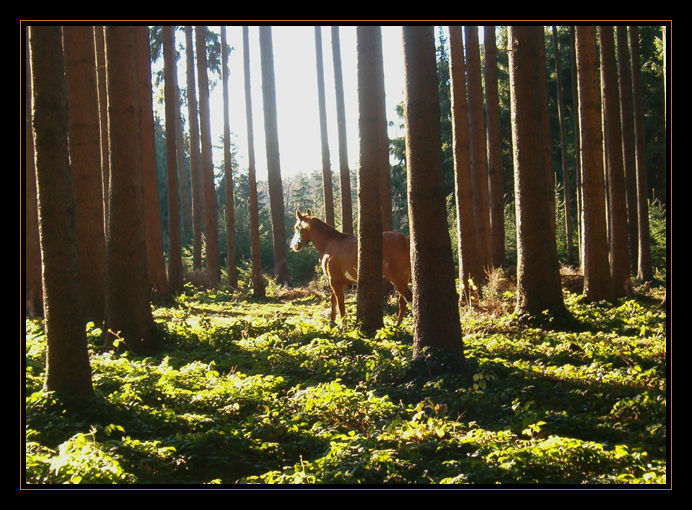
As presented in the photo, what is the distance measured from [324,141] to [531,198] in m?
15.4

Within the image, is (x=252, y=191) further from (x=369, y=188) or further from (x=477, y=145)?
(x=369, y=188)

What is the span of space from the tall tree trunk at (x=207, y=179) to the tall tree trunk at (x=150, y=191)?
575 centimetres

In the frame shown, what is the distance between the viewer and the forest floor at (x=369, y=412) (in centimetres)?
573

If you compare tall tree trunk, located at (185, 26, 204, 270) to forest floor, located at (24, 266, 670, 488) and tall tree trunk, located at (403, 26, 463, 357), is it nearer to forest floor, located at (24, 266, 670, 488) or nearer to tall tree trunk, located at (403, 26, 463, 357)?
forest floor, located at (24, 266, 670, 488)

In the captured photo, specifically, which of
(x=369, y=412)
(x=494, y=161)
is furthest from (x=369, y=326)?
(x=494, y=161)

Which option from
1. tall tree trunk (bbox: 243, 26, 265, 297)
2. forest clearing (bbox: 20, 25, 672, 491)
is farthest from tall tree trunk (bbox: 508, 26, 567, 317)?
tall tree trunk (bbox: 243, 26, 265, 297)

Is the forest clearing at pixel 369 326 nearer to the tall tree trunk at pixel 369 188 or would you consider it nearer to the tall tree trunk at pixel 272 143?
the tall tree trunk at pixel 369 188

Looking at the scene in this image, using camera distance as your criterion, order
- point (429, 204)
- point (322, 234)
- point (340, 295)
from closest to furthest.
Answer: point (429, 204) → point (340, 295) → point (322, 234)

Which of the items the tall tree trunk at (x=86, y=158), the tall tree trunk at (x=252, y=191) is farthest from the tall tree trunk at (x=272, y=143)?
the tall tree trunk at (x=86, y=158)

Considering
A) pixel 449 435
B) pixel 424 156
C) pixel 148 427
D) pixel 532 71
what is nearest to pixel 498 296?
pixel 532 71

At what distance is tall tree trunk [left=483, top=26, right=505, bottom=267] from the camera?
20.7m

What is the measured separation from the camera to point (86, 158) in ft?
40.6
